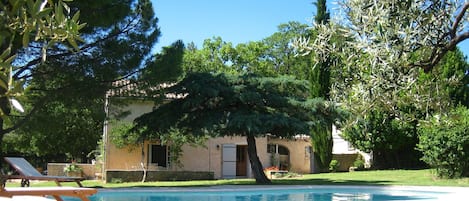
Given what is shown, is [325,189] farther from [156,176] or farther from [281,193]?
[156,176]

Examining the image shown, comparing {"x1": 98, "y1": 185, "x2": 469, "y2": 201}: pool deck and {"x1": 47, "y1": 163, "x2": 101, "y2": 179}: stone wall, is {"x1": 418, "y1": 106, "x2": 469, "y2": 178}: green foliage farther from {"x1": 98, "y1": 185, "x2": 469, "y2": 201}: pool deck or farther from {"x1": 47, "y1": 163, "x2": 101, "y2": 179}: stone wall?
{"x1": 47, "y1": 163, "x2": 101, "y2": 179}: stone wall

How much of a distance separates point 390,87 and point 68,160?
4060 centimetres

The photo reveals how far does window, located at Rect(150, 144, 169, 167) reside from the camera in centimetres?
2791

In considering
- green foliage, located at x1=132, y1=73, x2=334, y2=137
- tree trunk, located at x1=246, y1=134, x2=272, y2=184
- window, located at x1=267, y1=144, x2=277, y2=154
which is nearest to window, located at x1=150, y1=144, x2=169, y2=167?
green foliage, located at x1=132, y1=73, x2=334, y2=137

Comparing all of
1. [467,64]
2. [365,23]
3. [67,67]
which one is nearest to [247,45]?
[467,64]

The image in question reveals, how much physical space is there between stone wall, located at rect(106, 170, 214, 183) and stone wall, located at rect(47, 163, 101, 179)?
176 inches

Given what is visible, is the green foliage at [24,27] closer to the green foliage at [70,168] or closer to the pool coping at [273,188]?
the pool coping at [273,188]

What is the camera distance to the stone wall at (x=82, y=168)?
2822 cm

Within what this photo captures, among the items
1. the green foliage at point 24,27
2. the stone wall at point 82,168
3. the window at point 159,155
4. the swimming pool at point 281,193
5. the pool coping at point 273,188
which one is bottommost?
the swimming pool at point 281,193

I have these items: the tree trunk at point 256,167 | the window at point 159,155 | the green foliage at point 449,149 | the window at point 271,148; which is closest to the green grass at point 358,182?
the tree trunk at point 256,167

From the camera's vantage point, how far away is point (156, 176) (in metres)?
25.7

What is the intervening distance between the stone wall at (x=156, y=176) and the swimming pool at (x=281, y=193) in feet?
19.9

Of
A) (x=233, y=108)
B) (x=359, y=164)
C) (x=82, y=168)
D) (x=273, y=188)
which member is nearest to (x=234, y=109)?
(x=233, y=108)

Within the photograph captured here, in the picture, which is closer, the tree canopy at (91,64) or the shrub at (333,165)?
the tree canopy at (91,64)
